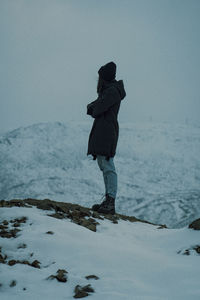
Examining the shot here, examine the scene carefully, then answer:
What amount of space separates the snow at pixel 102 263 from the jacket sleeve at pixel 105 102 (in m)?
2.00

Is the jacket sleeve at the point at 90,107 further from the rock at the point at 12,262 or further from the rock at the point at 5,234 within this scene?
the rock at the point at 12,262

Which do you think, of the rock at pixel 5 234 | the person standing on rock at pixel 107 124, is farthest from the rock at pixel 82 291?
the person standing on rock at pixel 107 124

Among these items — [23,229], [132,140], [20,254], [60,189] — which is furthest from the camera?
[132,140]

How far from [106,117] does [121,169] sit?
23.9 metres

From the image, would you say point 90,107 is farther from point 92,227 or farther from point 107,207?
point 92,227

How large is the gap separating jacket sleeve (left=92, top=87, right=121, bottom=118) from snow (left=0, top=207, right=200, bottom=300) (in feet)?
6.57

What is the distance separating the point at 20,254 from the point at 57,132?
3284 cm

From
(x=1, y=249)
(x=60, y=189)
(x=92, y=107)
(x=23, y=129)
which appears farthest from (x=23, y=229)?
(x=23, y=129)

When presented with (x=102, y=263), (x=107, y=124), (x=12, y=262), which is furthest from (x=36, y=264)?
(x=107, y=124)

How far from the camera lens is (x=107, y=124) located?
5.78 metres

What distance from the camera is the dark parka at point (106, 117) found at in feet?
18.5

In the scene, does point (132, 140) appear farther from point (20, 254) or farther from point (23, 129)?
point (20, 254)

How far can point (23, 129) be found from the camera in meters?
37.1

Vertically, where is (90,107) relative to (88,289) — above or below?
above
